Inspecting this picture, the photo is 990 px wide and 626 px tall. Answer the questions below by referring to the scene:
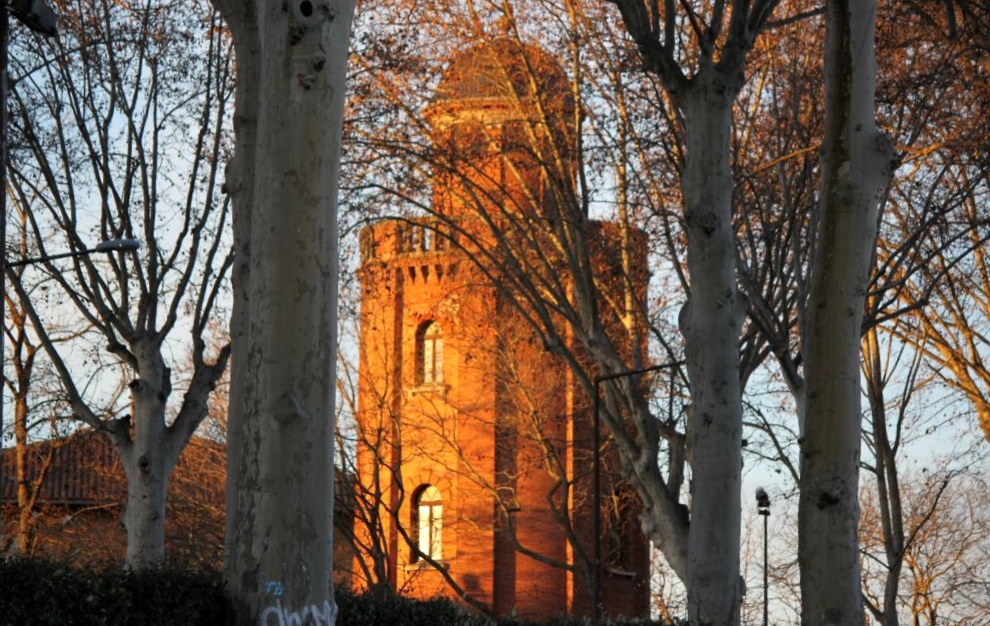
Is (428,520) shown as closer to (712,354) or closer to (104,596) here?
(712,354)

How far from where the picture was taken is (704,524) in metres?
11.5

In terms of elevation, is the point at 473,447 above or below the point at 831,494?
above

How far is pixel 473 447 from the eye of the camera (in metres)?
35.6

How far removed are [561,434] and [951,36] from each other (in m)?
21.9

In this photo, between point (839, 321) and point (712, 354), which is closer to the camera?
point (839, 321)

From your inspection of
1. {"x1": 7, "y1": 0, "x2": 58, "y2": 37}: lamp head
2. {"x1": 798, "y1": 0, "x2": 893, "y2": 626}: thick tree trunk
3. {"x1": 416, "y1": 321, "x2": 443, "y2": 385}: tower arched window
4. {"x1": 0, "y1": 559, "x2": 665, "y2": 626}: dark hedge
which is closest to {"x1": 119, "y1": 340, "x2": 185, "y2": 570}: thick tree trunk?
{"x1": 7, "y1": 0, "x2": 58, "y2": 37}: lamp head

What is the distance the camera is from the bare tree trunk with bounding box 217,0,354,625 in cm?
738

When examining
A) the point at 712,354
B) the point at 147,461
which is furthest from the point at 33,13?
the point at 147,461

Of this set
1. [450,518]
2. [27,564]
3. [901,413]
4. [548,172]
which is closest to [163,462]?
[548,172]

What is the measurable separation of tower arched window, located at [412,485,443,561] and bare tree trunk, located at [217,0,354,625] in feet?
91.8

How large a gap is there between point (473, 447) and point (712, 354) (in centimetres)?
2403

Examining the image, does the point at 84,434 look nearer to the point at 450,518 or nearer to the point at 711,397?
the point at 450,518

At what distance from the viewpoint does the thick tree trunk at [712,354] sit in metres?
11.5

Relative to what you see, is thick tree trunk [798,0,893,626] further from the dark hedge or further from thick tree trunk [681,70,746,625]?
the dark hedge
